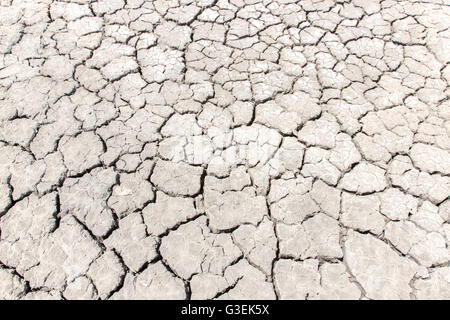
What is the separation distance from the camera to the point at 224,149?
2.44 metres


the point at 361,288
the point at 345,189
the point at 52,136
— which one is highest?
the point at 52,136

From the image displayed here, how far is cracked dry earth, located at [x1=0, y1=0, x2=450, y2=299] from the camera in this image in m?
1.96

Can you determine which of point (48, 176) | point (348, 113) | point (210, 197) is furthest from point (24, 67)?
point (348, 113)

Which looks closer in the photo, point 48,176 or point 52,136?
point 48,176

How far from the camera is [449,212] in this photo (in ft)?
7.11

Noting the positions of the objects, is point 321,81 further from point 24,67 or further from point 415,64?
point 24,67

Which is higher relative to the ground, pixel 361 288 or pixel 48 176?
pixel 48 176

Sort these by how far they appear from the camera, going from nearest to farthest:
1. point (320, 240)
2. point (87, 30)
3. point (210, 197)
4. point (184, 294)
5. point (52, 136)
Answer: point (184, 294), point (320, 240), point (210, 197), point (52, 136), point (87, 30)

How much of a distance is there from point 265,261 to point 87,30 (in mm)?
2420

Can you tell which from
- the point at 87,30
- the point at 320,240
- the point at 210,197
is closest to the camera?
the point at 320,240

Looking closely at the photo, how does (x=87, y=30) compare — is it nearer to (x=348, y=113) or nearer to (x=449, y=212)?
(x=348, y=113)

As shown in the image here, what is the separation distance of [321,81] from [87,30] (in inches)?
77.3

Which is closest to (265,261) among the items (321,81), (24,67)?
(321,81)

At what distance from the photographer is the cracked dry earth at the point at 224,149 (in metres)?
1.96
